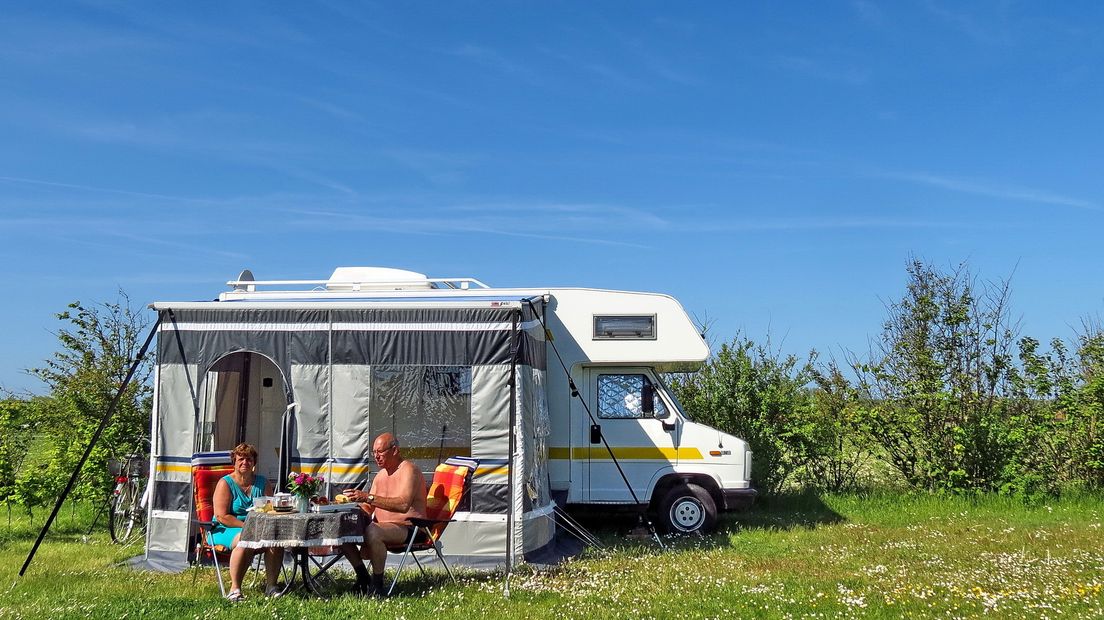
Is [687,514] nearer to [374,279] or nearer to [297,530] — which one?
[374,279]

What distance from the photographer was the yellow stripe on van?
399 inches

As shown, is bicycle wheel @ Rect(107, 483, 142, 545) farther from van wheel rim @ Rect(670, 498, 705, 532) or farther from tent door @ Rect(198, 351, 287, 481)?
van wheel rim @ Rect(670, 498, 705, 532)

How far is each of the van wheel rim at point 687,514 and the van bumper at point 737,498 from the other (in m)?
0.27

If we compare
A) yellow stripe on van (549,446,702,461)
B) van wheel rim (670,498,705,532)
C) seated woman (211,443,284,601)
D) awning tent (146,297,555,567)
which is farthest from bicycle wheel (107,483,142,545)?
van wheel rim (670,498,705,532)

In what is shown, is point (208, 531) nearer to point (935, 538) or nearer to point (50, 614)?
point (50, 614)

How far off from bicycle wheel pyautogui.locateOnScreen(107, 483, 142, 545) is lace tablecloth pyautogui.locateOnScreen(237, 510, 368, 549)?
12.6 feet

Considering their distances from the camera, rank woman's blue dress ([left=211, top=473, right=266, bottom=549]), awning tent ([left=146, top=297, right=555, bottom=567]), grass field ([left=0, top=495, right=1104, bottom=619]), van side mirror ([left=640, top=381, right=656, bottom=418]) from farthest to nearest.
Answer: van side mirror ([left=640, top=381, right=656, bottom=418]) → awning tent ([left=146, top=297, right=555, bottom=567]) → woman's blue dress ([left=211, top=473, right=266, bottom=549]) → grass field ([left=0, top=495, right=1104, bottom=619])

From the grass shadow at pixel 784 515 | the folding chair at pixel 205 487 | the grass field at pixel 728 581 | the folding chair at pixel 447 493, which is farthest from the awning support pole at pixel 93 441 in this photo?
the grass shadow at pixel 784 515

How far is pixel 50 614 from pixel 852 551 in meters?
6.87

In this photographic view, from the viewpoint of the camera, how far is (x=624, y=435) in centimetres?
1021

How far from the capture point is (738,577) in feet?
25.5

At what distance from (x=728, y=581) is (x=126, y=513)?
6.51 metres

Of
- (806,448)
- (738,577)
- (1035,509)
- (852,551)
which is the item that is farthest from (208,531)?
(1035,509)

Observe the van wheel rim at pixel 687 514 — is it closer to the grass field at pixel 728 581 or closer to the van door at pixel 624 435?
the grass field at pixel 728 581
